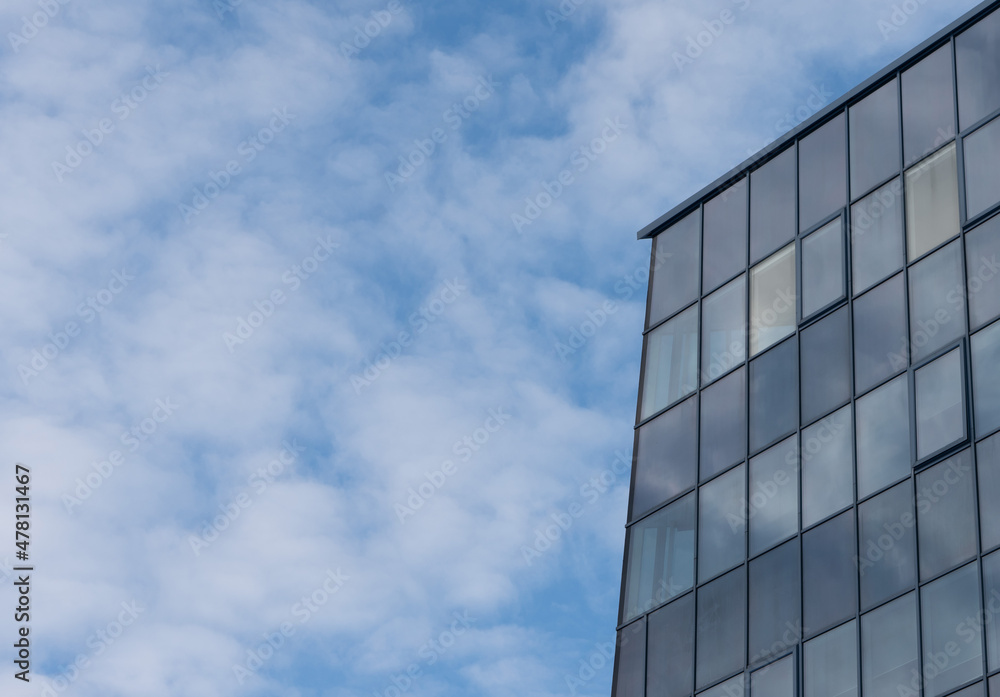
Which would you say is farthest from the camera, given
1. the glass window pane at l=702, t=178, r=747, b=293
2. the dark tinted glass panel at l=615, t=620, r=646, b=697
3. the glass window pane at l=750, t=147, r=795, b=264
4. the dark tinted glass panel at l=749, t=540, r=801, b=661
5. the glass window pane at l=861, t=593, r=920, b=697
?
the glass window pane at l=702, t=178, r=747, b=293

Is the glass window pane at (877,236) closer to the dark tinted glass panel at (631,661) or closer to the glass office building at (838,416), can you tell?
the glass office building at (838,416)

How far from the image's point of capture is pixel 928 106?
27.9 m

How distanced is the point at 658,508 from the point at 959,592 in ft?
25.8

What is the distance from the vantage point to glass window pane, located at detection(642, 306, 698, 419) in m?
31.2

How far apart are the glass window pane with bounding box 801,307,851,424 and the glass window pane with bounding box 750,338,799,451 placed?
250 millimetres

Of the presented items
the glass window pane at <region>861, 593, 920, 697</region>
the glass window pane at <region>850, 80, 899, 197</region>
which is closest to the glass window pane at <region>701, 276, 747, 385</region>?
the glass window pane at <region>850, 80, 899, 197</region>

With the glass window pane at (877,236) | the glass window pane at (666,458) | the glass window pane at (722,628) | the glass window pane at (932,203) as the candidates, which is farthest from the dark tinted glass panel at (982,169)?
the glass window pane at (722,628)

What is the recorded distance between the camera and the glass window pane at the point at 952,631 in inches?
904

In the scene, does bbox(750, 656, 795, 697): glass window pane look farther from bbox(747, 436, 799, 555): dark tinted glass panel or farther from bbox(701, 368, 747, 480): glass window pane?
bbox(701, 368, 747, 480): glass window pane

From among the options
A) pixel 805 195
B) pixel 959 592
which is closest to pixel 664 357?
pixel 805 195

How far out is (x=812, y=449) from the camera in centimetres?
2722

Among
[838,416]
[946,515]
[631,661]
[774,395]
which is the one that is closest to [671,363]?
[774,395]

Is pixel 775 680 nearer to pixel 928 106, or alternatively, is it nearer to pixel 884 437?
pixel 884 437

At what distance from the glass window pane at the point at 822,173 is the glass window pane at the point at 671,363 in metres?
3.30
